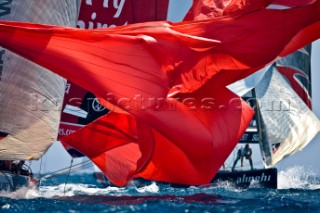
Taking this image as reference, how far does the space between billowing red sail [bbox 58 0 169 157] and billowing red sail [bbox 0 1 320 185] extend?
29.8ft

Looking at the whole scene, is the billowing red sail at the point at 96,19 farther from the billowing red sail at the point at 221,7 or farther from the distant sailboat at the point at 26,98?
the billowing red sail at the point at 221,7

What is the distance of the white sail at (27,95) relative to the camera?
1095 cm

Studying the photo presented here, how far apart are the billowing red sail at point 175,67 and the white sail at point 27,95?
8.52 ft

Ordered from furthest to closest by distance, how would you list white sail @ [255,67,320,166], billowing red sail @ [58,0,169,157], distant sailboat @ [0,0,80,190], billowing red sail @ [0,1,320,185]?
white sail @ [255,67,320,166] → billowing red sail @ [58,0,169,157] → distant sailboat @ [0,0,80,190] → billowing red sail @ [0,1,320,185]

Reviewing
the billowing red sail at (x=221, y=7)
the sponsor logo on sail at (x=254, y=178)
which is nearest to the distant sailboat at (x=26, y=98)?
the billowing red sail at (x=221, y=7)

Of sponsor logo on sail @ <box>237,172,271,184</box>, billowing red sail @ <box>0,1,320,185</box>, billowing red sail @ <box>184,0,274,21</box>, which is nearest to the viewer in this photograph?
billowing red sail @ <box>0,1,320,185</box>

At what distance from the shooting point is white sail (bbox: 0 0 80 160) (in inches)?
431

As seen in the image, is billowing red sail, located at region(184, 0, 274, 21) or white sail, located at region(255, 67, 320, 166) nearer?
billowing red sail, located at region(184, 0, 274, 21)

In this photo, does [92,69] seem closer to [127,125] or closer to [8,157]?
[127,125]

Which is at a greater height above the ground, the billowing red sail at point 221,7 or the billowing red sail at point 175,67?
the billowing red sail at point 221,7

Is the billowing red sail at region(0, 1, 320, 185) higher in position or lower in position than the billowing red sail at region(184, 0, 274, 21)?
lower

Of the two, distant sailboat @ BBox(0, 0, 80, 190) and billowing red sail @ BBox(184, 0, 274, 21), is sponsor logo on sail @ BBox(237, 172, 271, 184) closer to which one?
distant sailboat @ BBox(0, 0, 80, 190)

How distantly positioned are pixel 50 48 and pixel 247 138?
1792 centimetres

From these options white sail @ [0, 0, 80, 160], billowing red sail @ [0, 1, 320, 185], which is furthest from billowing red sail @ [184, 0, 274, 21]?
white sail @ [0, 0, 80, 160]
